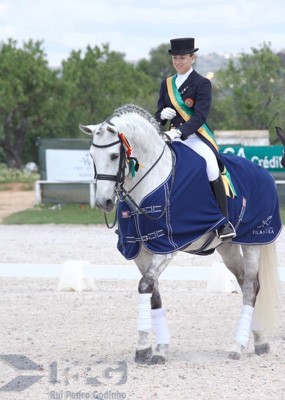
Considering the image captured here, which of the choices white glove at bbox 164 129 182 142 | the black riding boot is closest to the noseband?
white glove at bbox 164 129 182 142

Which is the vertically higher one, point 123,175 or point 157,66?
point 123,175

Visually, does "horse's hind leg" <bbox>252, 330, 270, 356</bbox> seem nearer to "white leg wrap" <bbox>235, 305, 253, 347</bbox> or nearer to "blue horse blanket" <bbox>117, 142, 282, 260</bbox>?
"white leg wrap" <bbox>235, 305, 253, 347</bbox>

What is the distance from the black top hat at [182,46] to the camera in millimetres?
7400

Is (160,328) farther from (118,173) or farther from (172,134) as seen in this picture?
(172,134)

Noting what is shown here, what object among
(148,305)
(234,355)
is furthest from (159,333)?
(234,355)

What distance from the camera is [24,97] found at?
1259 inches

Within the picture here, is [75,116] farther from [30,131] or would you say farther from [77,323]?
[77,323]

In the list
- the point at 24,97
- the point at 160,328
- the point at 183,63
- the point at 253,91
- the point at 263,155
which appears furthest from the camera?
the point at 253,91

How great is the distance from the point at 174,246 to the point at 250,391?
1327 mm

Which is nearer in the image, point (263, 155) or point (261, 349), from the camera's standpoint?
point (261, 349)

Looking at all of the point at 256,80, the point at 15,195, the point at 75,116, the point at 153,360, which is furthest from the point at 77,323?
the point at 75,116

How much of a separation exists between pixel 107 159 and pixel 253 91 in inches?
1064

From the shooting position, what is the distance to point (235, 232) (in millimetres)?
7633

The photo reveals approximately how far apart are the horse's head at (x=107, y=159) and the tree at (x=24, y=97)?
25.1 metres
